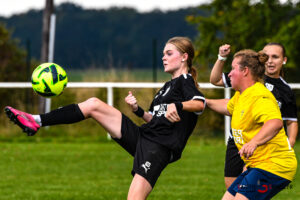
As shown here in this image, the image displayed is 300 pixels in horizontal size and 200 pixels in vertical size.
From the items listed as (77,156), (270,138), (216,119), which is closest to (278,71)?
(270,138)

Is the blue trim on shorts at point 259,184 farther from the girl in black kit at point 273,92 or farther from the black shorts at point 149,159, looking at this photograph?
the girl in black kit at point 273,92

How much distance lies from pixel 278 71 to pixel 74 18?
1851 inches

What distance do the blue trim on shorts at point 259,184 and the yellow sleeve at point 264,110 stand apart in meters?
0.43

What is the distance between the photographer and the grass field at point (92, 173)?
8.45 metres

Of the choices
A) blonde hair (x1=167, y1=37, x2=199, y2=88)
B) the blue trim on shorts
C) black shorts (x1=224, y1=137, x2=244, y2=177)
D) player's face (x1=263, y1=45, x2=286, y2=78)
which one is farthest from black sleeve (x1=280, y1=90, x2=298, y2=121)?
the blue trim on shorts

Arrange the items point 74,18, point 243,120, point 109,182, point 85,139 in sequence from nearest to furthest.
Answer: point 243,120 < point 109,182 < point 85,139 < point 74,18

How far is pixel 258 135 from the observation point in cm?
470

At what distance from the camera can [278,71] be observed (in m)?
6.54

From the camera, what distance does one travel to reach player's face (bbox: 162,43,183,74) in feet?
19.1

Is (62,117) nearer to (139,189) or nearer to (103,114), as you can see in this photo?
(103,114)

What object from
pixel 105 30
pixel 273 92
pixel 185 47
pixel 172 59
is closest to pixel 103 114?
pixel 172 59

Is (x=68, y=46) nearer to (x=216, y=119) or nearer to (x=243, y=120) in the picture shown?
(x=216, y=119)

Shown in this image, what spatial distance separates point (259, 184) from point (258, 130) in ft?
1.44

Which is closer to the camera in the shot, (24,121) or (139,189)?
(139,189)
